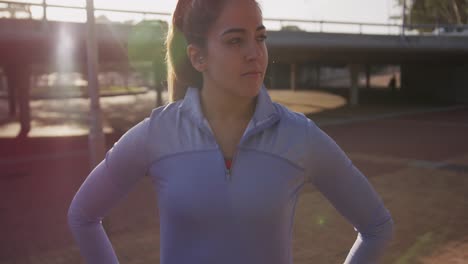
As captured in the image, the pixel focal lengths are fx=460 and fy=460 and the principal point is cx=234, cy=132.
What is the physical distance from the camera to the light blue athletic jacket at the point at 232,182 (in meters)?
1.50

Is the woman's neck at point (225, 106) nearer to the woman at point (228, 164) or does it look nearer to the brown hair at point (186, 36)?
the woman at point (228, 164)

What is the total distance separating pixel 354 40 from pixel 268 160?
25.2 meters

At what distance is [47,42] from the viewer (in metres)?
16.1

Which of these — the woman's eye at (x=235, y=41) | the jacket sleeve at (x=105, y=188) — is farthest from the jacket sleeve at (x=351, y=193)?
the jacket sleeve at (x=105, y=188)

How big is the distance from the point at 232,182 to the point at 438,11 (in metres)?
64.7

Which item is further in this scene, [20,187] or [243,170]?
[20,187]

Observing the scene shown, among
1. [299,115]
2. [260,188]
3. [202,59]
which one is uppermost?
[202,59]

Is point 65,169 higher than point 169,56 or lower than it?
lower

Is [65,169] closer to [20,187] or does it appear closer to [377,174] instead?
[20,187]

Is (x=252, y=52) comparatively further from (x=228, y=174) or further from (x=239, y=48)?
(x=228, y=174)

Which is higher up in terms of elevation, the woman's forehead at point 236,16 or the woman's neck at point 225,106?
the woman's forehead at point 236,16

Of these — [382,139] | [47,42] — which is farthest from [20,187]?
[382,139]

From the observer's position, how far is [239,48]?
61.2 inches

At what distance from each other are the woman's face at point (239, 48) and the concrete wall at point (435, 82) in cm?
3675
